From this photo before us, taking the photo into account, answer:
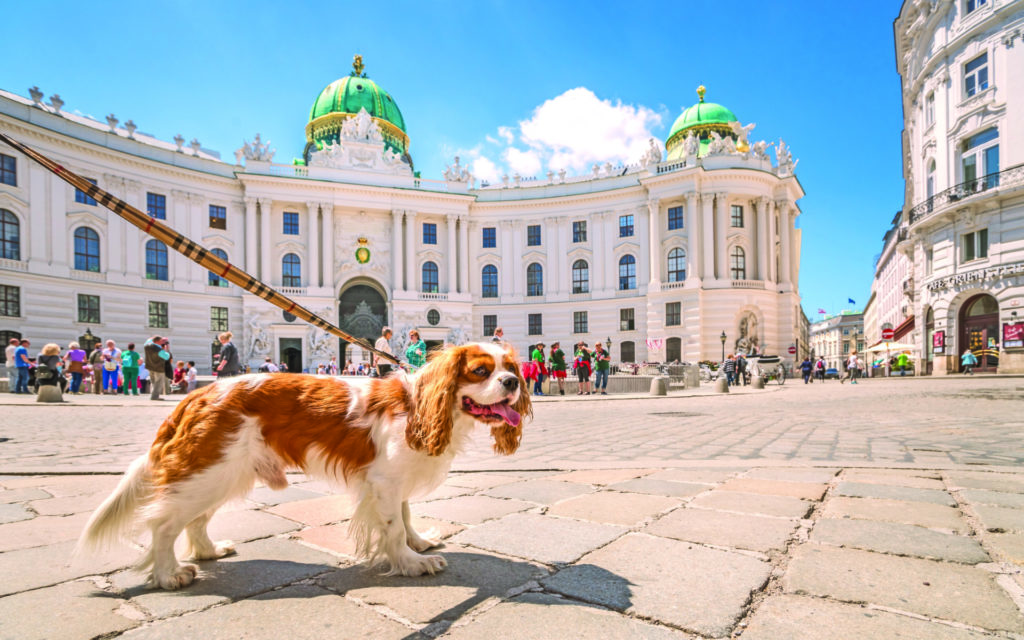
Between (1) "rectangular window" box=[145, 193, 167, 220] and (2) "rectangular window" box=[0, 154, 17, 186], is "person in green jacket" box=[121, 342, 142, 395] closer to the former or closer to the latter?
(2) "rectangular window" box=[0, 154, 17, 186]

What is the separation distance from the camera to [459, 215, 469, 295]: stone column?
140 feet

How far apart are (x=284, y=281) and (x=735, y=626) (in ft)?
135

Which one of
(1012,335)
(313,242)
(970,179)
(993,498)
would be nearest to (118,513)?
(993,498)

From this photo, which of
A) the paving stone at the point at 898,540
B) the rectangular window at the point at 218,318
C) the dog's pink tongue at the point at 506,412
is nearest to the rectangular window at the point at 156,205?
the rectangular window at the point at 218,318

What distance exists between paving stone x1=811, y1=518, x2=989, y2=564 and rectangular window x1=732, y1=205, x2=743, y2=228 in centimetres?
4012

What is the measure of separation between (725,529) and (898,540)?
0.81 metres

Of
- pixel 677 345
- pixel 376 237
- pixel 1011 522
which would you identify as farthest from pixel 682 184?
pixel 1011 522

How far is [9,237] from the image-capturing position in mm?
29219

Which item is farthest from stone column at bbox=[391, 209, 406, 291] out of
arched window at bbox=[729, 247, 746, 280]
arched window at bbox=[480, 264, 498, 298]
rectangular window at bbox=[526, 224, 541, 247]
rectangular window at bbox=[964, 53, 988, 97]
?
rectangular window at bbox=[964, 53, 988, 97]

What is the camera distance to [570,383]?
20594mm

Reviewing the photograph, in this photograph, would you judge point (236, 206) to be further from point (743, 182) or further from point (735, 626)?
point (735, 626)

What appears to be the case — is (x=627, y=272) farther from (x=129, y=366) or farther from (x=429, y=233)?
(x=129, y=366)

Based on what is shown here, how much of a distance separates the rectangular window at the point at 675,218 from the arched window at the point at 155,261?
114 feet

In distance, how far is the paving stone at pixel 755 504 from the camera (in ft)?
10.9
